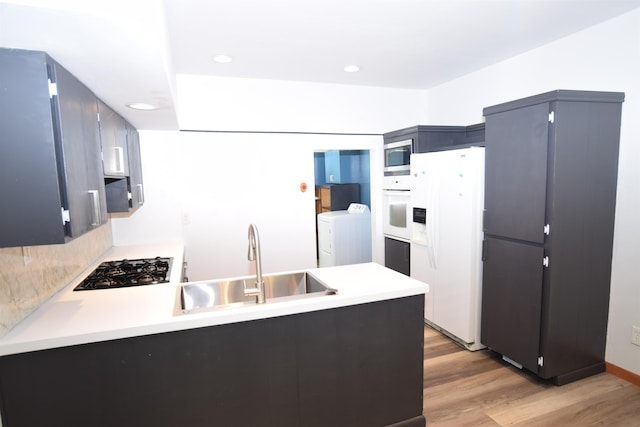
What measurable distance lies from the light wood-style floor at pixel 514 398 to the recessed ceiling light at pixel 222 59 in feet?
10.4

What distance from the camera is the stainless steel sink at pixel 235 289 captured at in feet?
6.84

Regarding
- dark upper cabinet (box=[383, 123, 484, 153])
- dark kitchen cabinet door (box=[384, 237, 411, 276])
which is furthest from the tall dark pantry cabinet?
dark kitchen cabinet door (box=[384, 237, 411, 276])

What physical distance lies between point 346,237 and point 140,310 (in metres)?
3.42

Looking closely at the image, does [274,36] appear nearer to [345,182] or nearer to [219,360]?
[219,360]

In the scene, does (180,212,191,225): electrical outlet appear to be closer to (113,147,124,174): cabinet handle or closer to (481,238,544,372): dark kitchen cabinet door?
(113,147,124,174): cabinet handle

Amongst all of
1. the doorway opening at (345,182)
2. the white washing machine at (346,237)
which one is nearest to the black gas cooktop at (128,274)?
the white washing machine at (346,237)

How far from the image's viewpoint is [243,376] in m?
1.68

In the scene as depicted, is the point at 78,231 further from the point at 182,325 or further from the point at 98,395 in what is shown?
the point at 98,395

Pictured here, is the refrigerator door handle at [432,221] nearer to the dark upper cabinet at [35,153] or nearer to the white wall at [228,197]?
the white wall at [228,197]

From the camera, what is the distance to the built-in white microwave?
3.88 m

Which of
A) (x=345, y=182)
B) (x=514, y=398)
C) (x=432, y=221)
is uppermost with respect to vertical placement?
(x=345, y=182)

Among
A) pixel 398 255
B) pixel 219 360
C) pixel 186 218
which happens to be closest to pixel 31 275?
pixel 219 360

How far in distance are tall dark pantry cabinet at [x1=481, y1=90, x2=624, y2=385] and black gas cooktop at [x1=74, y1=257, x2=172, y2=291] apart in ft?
8.30

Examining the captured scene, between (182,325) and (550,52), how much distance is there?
350 cm
